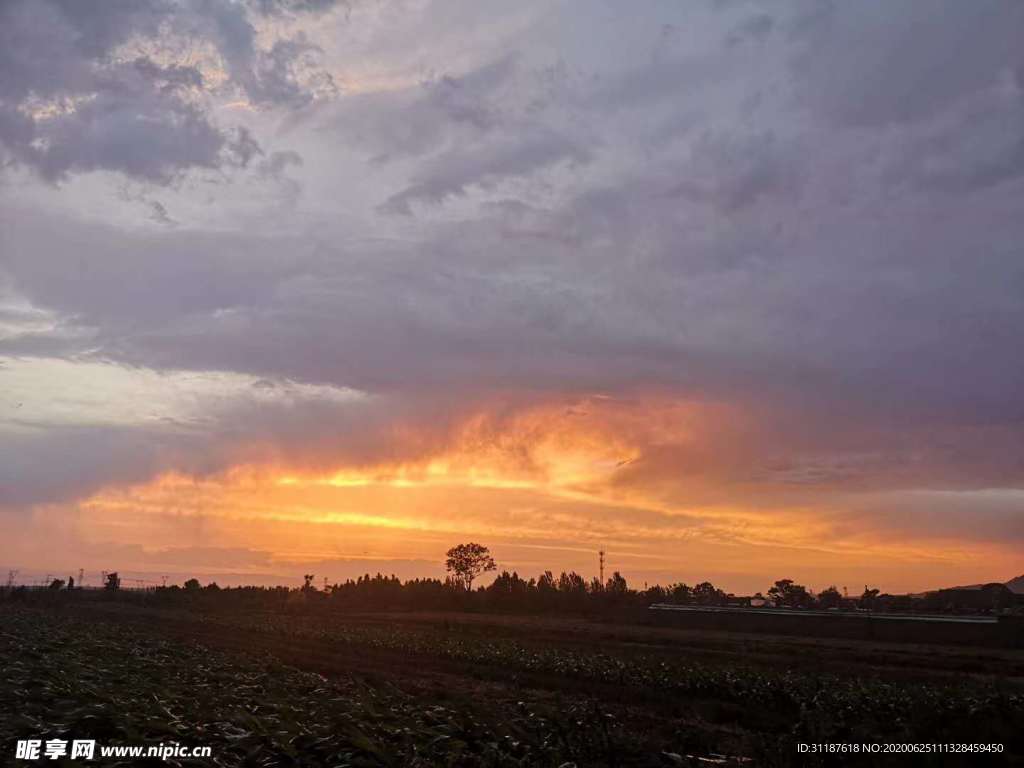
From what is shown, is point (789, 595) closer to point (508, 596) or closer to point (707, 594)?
point (707, 594)

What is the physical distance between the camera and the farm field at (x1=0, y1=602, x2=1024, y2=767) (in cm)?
1973

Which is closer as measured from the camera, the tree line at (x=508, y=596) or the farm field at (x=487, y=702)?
the farm field at (x=487, y=702)

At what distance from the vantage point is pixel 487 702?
31500 mm

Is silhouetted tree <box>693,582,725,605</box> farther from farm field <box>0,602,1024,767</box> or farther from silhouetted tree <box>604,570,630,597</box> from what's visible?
farm field <box>0,602,1024,767</box>

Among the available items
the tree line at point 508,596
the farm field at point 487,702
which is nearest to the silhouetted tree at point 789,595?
the tree line at point 508,596

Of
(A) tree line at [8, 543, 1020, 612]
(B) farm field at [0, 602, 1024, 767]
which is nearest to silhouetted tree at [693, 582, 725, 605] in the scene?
(A) tree line at [8, 543, 1020, 612]

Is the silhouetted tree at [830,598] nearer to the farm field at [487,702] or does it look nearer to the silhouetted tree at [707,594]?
the silhouetted tree at [707,594]

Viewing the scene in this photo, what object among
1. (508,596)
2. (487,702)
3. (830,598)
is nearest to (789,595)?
(830,598)

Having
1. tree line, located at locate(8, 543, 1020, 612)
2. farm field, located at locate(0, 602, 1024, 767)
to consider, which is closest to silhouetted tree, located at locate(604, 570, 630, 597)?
tree line, located at locate(8, 543, 1020, 612)

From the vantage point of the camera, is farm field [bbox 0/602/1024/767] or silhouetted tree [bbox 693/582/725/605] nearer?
farm field [bbox 0/602/1024/767]

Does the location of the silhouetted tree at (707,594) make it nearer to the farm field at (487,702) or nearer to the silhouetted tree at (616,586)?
the silhouetted tree at (616,586)

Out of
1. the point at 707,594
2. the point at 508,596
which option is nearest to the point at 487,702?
the point at 508,596

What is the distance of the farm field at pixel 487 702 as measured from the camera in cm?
1973

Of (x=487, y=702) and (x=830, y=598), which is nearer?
(x=487, y=702)
